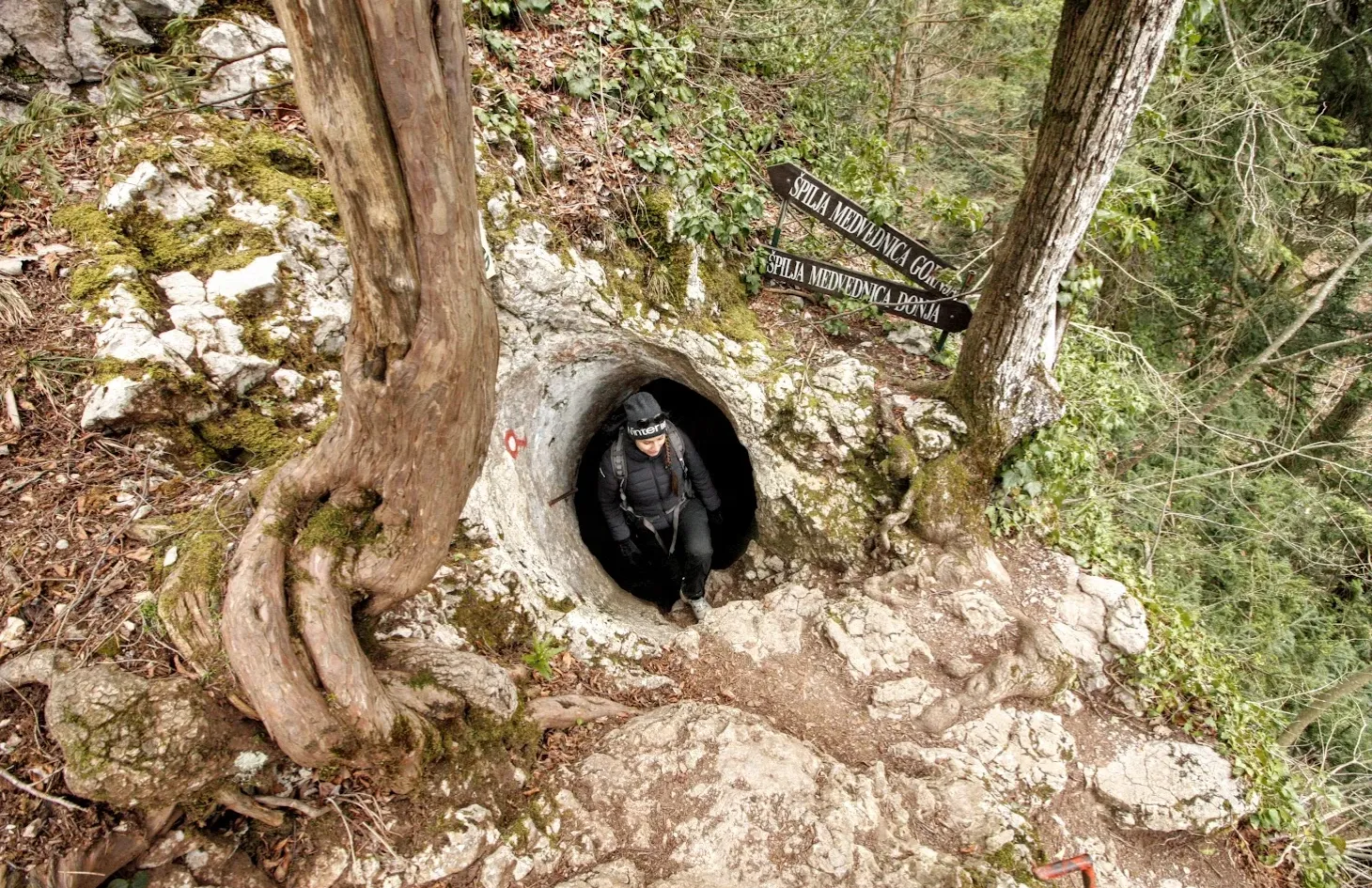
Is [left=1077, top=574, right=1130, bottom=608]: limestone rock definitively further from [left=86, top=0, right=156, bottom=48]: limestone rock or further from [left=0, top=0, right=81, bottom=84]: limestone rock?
[left=0, top=0, right=81, bottom=84]: limestone rock

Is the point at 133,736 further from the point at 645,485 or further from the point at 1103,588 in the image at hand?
the point at 1103,588

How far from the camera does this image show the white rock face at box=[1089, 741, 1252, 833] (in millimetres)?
3271

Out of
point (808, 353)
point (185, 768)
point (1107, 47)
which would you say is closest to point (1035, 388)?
point (808, 353)

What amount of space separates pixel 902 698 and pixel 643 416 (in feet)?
8.34

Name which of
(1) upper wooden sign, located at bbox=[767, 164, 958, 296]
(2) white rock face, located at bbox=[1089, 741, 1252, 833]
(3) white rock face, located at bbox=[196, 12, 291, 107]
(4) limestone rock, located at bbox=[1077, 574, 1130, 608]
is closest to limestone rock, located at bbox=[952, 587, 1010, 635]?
(4) limestone rock, located at bbox=[1077, 574, 1130, 608]

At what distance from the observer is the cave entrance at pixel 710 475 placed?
634 centimetres

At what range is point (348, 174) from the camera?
67.8 inches

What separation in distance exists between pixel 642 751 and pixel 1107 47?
414 cm

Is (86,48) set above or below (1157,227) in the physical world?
below

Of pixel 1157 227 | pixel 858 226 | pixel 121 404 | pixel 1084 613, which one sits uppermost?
pixel 1157 227

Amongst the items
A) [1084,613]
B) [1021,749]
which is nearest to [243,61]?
[1021,749]

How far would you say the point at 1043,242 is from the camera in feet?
11.6

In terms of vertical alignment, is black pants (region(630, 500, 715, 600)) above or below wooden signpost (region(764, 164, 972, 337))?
below

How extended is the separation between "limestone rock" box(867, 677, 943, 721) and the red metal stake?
95 centimetres
